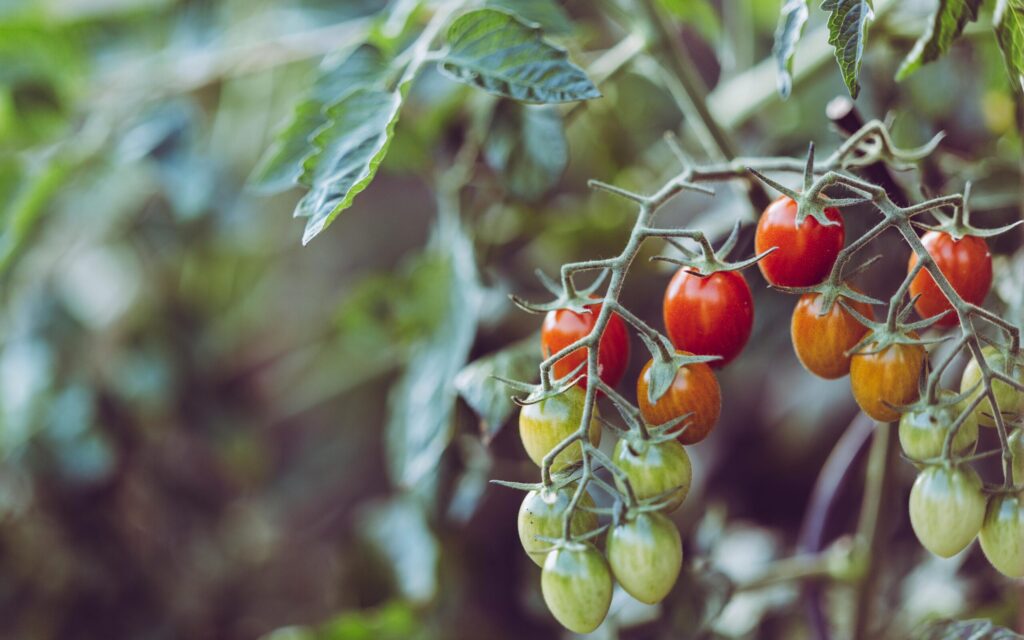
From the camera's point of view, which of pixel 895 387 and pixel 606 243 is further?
pixel 606 243

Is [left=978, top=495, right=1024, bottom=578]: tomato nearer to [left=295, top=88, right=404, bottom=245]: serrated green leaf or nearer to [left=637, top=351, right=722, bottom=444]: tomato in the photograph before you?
[left=637, top=351, right=722, bottom=444]: tomato

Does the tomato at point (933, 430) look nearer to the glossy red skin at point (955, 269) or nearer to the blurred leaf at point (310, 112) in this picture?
the glossy red skin at point (955, 269)

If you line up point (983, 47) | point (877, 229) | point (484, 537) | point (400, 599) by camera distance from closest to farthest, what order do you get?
point (877, 229) < point (983, 47) < point (400, 599) < point (484, 537)

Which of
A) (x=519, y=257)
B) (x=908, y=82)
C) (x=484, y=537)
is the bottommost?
(x=484, y=537)

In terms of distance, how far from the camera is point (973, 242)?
1.38ft

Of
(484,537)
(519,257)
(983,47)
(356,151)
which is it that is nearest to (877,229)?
(356,151)

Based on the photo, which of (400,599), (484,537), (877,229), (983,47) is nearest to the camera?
(877,229)

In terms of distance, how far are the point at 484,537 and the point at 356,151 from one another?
0.56 m

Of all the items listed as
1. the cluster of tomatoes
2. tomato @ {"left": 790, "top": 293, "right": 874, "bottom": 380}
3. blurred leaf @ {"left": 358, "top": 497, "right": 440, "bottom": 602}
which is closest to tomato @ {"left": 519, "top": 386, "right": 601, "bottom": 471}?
the cluster of tomatoes

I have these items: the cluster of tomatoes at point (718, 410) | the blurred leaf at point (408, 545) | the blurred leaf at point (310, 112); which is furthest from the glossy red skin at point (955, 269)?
the blurred leaf at point (408, 545)

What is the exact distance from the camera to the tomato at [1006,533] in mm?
377

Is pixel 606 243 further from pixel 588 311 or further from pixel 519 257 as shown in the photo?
pixel 588 311

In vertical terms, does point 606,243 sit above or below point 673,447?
below

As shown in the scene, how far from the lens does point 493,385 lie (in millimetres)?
521
